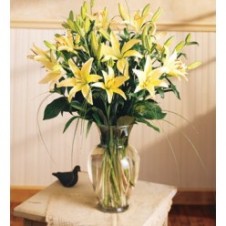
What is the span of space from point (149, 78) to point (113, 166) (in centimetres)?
32

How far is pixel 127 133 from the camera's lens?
4.96ft

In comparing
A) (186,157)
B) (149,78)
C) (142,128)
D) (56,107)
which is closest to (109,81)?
(149,78)

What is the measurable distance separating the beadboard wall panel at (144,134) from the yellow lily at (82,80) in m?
1.96

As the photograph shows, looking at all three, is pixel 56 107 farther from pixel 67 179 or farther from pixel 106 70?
pixel 67 179

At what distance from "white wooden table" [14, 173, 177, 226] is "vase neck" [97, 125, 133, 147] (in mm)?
242

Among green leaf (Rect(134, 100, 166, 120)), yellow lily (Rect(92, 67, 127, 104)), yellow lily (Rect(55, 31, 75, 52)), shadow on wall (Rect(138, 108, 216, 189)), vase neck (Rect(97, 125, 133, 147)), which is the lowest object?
shadow on wall (Rect(138, 108, 216, 189))

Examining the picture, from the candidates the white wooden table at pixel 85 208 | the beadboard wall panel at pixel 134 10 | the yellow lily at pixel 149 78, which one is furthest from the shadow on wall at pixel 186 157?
the yellow lily at pixel 149 78

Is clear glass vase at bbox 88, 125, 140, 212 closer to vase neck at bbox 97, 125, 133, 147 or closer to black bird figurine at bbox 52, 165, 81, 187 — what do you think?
vase neck at bbox 97, 125, 133, 147

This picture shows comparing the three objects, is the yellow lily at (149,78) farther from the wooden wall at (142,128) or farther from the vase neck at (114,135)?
the wooden wall at (142,128)

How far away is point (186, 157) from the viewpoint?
11.1 feet

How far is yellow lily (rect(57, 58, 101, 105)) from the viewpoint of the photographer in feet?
4.46

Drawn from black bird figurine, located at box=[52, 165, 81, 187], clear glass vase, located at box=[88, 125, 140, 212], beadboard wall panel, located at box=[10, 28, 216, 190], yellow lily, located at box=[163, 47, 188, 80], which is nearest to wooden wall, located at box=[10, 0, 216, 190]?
beadboard wall panel, located at box=[10, 28, 216, 190]

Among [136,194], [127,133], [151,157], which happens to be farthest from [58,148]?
[127,133]
